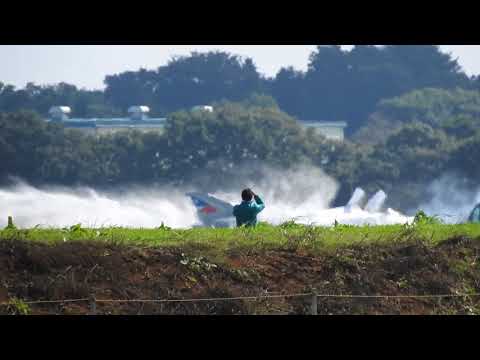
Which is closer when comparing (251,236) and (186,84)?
(251,236)

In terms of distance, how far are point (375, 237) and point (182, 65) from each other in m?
109

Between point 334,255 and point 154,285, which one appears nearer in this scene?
point 154,285

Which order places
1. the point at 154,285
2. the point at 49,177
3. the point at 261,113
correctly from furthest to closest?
the point at 261,113, the point at 49,177, the point at 154,285

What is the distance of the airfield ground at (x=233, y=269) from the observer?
56.9 feet

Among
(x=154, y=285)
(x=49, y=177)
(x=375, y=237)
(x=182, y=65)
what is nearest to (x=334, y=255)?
(x=375, y=237)

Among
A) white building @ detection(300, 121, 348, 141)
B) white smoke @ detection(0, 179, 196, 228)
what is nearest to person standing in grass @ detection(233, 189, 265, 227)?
white smoke @ detection(0, 179, 196, 228)

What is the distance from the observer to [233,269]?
18.4 meters

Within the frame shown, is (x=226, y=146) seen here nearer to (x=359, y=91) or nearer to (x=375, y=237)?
A: (x=359, y=91)

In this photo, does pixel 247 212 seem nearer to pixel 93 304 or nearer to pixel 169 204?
pixel 93 304

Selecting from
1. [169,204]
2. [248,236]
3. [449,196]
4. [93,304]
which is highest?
[449,196]

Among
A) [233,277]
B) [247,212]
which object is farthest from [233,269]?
[247,212]

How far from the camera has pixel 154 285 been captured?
17703 mm

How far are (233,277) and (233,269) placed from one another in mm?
122

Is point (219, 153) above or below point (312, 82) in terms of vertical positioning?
below
